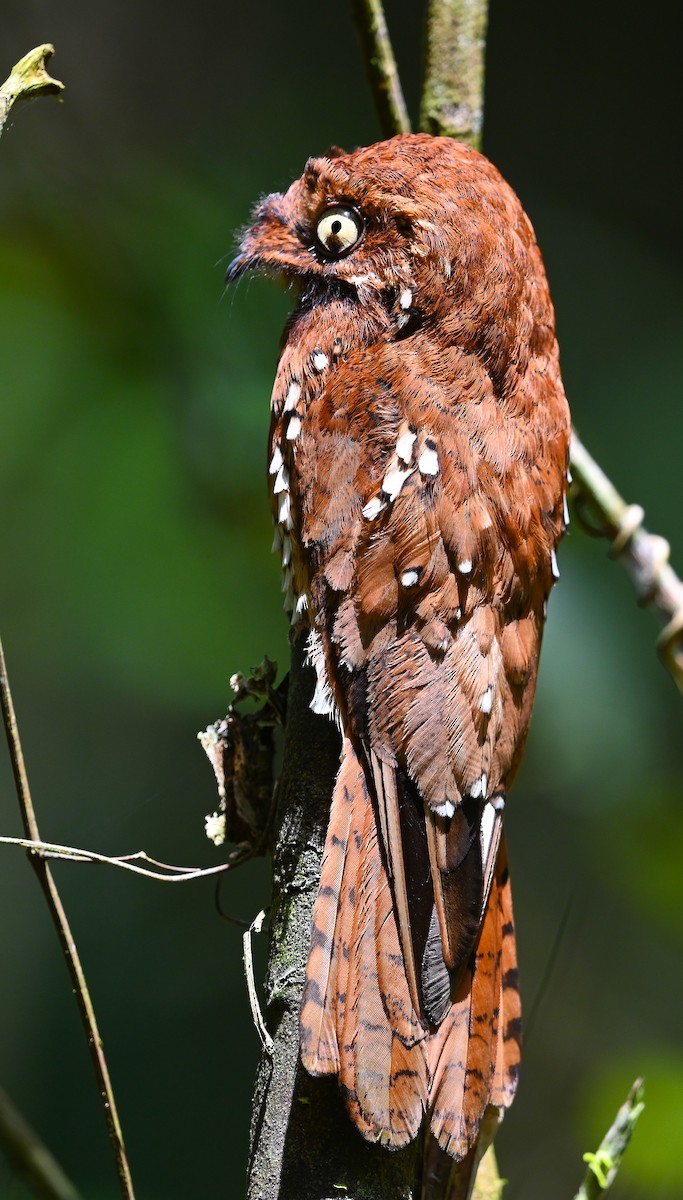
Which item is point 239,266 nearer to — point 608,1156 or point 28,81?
point 28,81

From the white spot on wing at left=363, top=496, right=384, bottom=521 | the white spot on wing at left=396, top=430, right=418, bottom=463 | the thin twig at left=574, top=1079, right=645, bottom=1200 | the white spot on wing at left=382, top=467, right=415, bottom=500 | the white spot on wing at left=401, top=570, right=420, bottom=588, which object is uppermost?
the white spot on wing at left=396, top=430, right=418, bottom=463

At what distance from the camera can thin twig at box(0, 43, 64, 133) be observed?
105 cm

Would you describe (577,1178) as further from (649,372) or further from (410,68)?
(410,68)

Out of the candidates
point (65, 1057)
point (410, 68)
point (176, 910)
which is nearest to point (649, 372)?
point (410, 68)

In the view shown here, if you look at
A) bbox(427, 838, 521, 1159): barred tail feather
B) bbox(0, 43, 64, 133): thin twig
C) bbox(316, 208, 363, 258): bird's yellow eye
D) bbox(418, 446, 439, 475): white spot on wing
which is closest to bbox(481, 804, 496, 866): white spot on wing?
bbox(427, 838, 521, 1159): barred tail feather

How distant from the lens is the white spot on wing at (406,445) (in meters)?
1.05

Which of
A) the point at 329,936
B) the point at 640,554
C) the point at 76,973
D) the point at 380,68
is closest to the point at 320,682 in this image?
the point at 329,936

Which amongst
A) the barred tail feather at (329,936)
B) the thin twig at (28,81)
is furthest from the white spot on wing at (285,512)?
the thin twig at (28,81)

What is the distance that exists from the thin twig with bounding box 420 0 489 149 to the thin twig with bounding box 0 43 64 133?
2.72 feet

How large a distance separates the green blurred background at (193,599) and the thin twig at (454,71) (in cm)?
50

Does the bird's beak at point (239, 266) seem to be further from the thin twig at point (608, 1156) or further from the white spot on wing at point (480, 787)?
the thin twig at point (608, 1156)

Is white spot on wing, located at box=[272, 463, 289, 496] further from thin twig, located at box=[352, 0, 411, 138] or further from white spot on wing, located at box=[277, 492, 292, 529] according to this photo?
thin twig, located at box=[352, 0, 411, 138]

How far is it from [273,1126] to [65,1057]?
1536mm

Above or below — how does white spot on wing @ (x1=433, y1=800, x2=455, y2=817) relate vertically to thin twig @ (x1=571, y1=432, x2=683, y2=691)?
below
